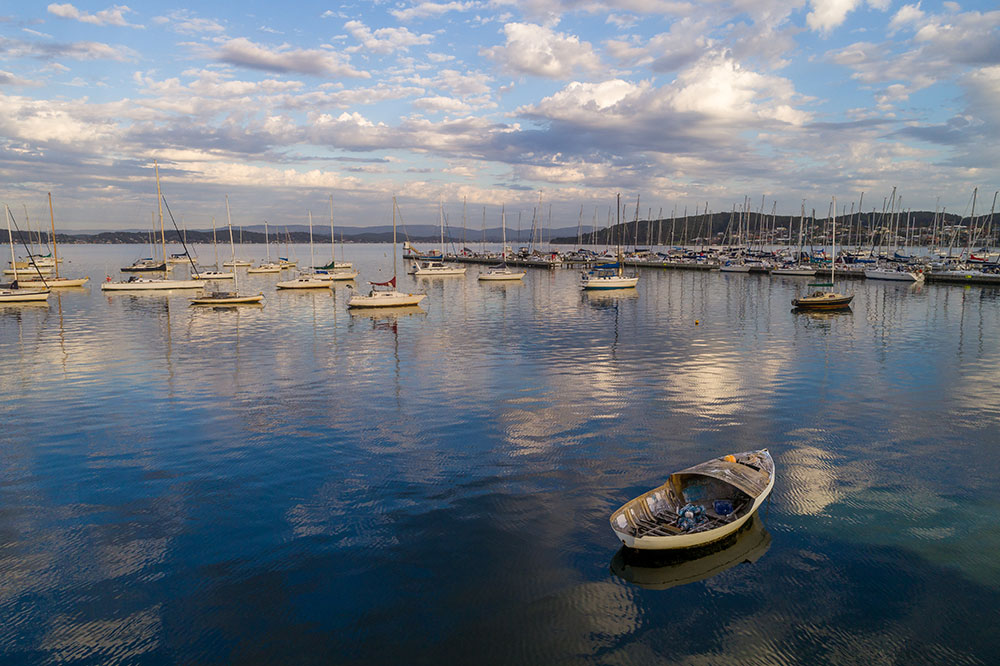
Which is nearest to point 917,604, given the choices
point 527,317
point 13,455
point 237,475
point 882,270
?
point 237,475

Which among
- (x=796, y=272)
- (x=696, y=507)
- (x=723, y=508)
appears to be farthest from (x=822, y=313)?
(x=796, y=272)

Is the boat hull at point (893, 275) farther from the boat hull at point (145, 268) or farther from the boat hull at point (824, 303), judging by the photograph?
the boat hull at point (145, 268)

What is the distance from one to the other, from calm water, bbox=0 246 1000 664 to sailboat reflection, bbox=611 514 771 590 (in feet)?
0.22

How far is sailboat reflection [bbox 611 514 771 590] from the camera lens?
49.6 ft

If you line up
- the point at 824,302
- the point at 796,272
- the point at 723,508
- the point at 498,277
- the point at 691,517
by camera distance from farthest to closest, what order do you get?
the point at 796,272, the point at 498,277, the point at 824,302, the point at 723,508, the point at 691,517

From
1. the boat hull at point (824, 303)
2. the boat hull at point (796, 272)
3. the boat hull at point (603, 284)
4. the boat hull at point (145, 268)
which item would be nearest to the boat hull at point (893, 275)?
the boat hull at point (796, 272)

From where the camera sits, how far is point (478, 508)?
18453 mm

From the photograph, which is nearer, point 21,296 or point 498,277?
point 21,296

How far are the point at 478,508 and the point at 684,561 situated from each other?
20.1 feet

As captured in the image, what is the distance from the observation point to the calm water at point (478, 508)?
12.9m

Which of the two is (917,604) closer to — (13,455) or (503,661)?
(503,661)

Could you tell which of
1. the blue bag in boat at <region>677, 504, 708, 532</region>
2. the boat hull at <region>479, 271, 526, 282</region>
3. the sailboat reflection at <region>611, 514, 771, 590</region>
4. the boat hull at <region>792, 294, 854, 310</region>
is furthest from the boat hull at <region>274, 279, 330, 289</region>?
the sailboat reflection at <region>611, 514, 771, 590</region>

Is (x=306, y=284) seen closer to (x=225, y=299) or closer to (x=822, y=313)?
(x=225, y=299)

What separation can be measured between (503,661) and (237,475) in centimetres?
1271
